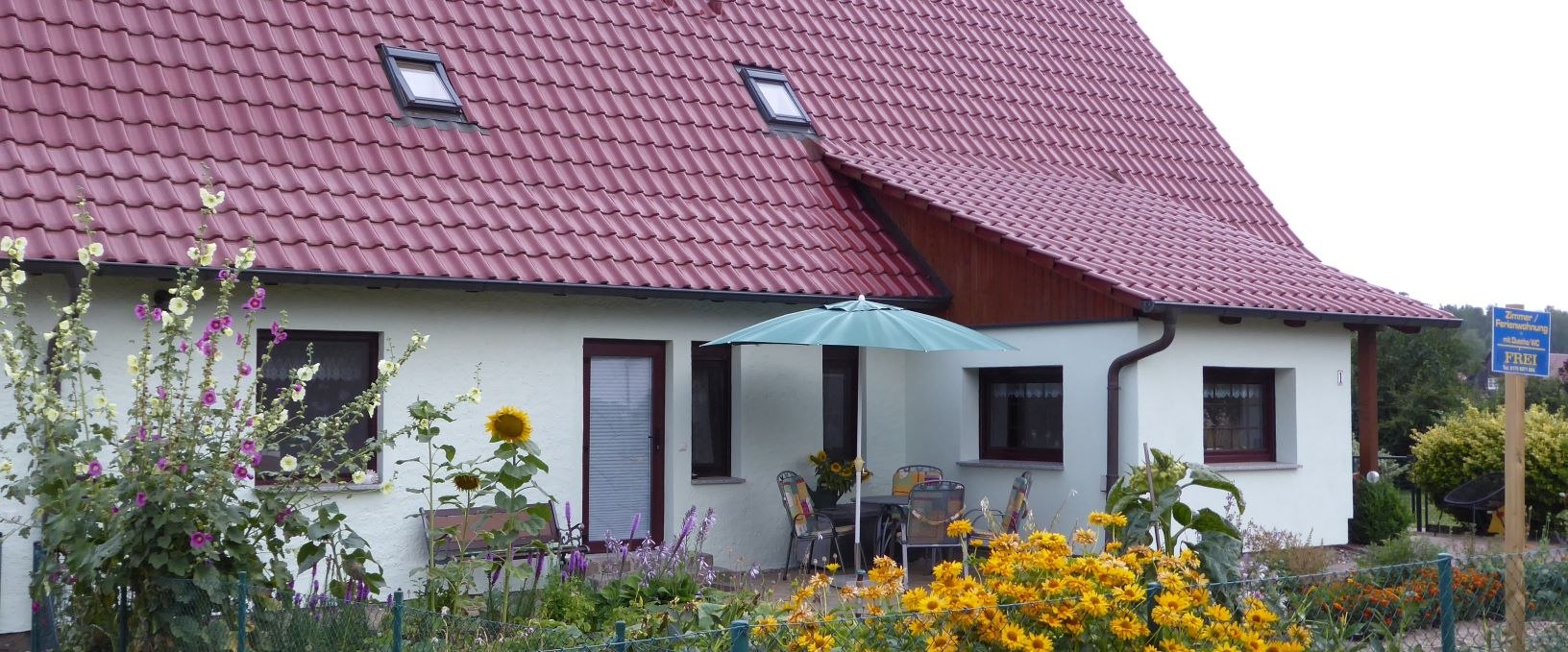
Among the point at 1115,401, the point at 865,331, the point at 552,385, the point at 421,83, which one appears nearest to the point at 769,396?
the point at 552,385

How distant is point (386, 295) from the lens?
1035cm

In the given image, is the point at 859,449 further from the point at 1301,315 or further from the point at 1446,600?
the point at 1301,315

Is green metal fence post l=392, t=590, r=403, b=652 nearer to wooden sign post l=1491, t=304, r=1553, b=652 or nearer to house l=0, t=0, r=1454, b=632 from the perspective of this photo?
house l=0, t=0, r=1454, b=632

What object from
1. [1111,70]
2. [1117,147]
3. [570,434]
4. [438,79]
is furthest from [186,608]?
[1111,70]

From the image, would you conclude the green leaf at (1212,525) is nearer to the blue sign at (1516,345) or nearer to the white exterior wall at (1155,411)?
the blue sign at (1516,345)

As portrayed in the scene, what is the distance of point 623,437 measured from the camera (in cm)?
1172

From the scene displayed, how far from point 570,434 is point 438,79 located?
323 centimetres

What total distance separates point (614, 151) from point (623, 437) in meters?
2.50

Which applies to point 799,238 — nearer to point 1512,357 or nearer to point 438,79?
point 438,79

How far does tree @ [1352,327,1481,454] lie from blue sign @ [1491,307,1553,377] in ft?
79.0

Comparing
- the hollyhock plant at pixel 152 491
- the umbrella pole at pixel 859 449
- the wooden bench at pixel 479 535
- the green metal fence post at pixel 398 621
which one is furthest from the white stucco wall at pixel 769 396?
the green metal fence post at pixel 398 621

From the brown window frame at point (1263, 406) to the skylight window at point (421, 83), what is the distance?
6.64 metres

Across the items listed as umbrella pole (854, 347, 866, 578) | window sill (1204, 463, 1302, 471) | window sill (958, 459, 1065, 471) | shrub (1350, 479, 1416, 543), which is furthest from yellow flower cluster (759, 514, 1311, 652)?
shrub (1350, 479, 1416, 543)

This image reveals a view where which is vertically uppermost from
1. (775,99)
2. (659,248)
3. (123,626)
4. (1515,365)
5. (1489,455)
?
(775,99)
